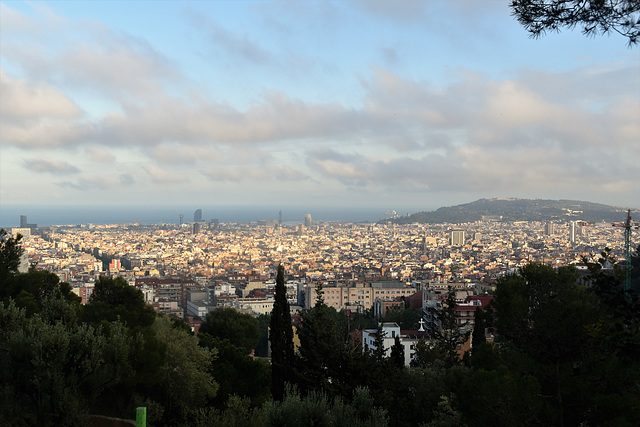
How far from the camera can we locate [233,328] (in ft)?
69.5

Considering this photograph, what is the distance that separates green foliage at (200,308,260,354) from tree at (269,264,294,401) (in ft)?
29.4

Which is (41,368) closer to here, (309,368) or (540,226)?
(309,368)

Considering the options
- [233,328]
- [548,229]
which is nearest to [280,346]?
[233,328]

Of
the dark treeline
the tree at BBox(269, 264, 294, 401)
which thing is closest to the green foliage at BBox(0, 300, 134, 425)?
the dark treeline

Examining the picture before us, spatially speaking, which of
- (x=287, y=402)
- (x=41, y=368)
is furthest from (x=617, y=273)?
(x=41, y=368)

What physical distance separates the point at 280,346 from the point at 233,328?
33.5 ft

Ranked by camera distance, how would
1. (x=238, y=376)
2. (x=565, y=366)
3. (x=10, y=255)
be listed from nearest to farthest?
(x=565, y=366) → (x=238, y=376) → (x=10, y=255)

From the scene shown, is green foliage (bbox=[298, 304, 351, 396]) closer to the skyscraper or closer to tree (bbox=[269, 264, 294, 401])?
tree (bbox=[269, 264, 294, 401])

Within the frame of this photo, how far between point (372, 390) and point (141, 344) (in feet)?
9.95

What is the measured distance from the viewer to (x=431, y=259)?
101 m

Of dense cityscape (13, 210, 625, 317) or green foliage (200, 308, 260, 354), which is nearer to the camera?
green foliage (200, 308, 260, 354)

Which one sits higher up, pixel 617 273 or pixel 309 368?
pixel 617 273

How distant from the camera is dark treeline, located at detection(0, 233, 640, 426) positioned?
20.2ft

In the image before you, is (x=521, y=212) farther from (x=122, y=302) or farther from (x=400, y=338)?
(x=122, y=302)
